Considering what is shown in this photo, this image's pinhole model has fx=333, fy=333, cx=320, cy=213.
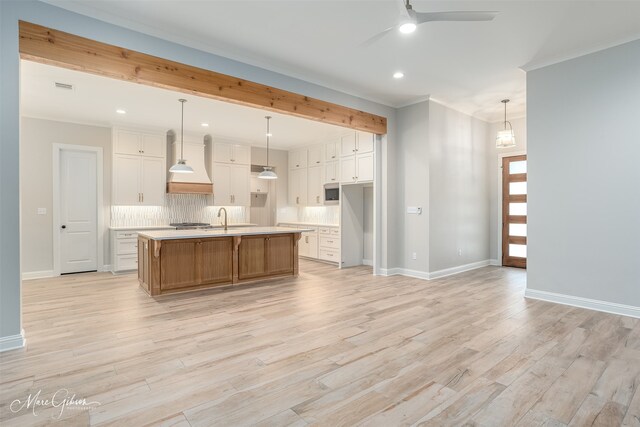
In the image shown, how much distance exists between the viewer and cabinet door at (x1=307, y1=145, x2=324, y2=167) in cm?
830

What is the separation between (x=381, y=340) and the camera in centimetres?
314

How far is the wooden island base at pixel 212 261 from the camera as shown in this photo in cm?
476

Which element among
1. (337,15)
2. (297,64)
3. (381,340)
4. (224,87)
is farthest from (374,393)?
(297,64)

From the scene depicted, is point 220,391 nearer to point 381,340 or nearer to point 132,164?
point 381,340

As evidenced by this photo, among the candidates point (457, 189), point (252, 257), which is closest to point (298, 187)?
point (252, 257)

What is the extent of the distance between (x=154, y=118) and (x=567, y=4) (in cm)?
653

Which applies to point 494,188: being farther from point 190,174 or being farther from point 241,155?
point 190,174

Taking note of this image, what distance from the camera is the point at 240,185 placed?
27.6 feet

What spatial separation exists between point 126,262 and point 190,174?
2266 millimetres

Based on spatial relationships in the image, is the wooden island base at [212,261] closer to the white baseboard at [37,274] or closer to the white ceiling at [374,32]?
the white baseboard at [37,274]

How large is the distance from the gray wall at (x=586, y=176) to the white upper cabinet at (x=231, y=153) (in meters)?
6.18

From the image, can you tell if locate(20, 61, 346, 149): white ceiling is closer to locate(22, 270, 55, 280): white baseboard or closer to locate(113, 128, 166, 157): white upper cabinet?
locate(113, 128, 166, 157): white upper cabinet

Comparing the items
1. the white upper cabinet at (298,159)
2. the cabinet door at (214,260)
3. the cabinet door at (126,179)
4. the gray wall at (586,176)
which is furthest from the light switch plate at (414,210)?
the cabinet door at (126,179)

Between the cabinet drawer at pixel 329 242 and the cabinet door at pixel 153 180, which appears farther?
the cabinet drawer at pixel 329 242
